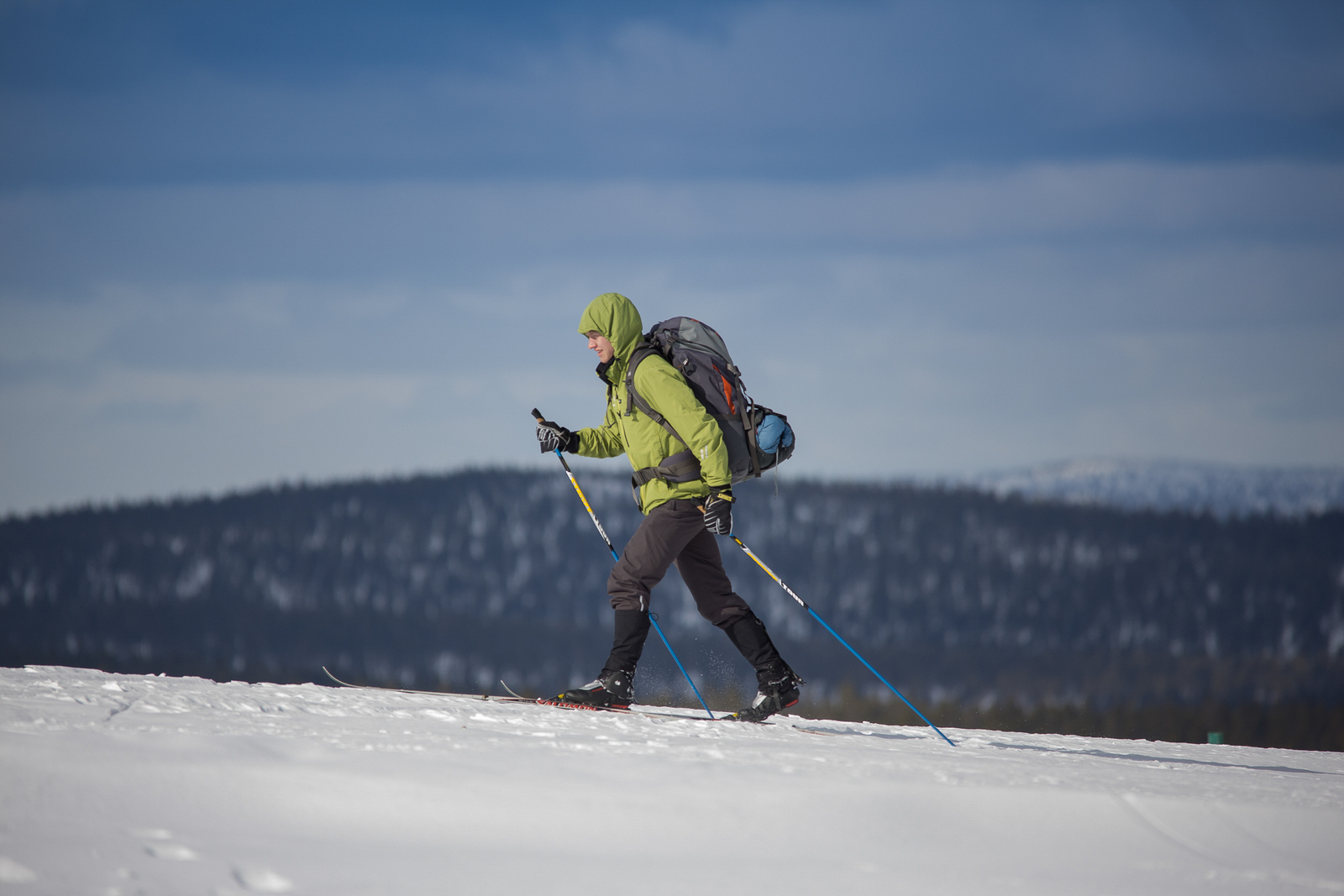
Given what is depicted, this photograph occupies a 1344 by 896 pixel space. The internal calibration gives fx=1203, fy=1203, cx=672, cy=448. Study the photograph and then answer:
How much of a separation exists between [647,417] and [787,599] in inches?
6266

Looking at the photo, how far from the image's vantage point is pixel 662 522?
589cm

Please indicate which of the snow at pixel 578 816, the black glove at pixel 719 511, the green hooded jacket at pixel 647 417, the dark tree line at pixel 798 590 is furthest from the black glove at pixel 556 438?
the dark tree line at pixel 798 590

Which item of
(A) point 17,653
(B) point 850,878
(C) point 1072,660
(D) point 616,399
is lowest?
(A) point 17,653

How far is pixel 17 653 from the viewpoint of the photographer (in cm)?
13675

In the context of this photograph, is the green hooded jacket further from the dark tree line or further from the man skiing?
the dark tree line

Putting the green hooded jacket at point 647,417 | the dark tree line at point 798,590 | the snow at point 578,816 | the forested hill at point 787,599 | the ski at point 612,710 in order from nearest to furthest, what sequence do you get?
the snow at point 578,816 < the green hooded jacket at point 647,417 < the ski at point 612,710 < the dark tree line at point 798,590 < the forested hill at point 787,599

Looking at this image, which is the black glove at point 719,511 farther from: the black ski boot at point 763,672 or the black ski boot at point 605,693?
the black ski boot at point 605,693

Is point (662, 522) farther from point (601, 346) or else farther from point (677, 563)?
point (601, 346)

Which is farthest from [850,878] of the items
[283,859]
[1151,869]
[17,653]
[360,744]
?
[17,653]

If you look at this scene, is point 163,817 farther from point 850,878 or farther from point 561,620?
point 561,620

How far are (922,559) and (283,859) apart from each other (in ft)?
602

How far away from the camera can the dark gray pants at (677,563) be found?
5895 millimetres

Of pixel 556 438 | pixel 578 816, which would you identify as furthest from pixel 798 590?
pixel 578 816

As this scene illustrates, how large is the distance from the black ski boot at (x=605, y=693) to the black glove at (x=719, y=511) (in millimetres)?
935
